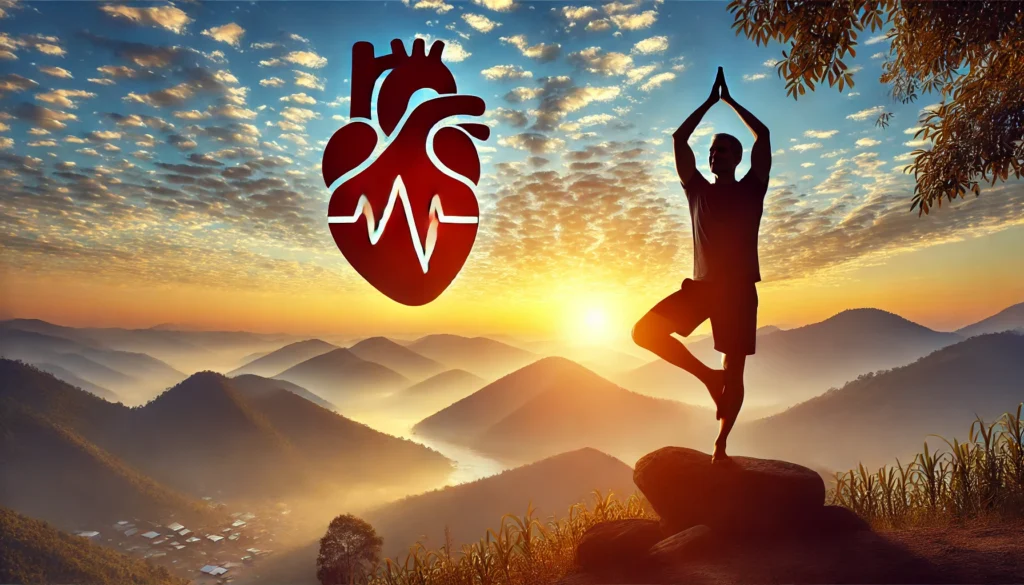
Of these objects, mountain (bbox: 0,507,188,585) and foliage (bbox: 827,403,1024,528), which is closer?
foliage (bbox: 827,403,1024,528)

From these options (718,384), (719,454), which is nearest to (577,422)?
(719,454)

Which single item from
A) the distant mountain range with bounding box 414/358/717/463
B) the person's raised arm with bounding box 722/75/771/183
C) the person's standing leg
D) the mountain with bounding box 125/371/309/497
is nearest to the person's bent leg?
the person's standing leg

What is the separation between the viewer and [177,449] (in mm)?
127688

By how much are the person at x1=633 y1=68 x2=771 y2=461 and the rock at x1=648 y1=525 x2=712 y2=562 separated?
1.16 m

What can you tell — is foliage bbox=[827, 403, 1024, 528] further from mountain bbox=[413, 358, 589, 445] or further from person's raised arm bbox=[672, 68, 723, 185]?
mountain bbox=[413, 358, 589, 445]

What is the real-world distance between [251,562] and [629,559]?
101843 mm

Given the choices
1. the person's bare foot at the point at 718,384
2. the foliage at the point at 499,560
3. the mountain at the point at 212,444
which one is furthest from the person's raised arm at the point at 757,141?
the mountain at the point at 212,444

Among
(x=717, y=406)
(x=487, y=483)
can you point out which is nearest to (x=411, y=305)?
(x=717, y=406)

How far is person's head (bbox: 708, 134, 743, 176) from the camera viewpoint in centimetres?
595

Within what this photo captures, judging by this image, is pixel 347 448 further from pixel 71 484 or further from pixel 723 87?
pixel 723 87

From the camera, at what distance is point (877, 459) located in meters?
122

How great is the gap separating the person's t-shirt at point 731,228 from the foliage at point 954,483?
3.78 metres

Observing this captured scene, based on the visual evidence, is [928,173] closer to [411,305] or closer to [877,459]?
[411,305]

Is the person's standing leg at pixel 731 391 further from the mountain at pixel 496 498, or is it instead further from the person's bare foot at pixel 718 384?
the mountain at pixel 496 498
